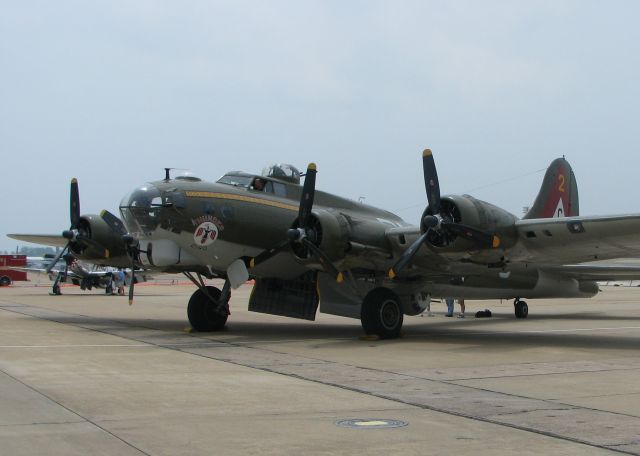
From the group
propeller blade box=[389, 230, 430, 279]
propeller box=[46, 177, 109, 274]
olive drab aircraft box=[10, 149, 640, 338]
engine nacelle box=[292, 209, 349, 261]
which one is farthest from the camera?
propeller box=[46, 177, 109, 274]

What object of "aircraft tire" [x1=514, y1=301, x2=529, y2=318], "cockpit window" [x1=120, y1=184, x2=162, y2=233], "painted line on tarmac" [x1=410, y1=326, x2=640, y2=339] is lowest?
"painted line on tarmac" [x1=410, y1=326, x2=640, y2=339]

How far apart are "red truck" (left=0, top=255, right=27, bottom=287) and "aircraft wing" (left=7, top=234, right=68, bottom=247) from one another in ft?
118

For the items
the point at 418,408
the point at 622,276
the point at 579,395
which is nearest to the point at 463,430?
the point at 418,408

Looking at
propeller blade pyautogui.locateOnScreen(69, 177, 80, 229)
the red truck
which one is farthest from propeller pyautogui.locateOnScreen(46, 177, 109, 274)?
the red truck

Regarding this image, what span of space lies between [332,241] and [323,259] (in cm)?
43

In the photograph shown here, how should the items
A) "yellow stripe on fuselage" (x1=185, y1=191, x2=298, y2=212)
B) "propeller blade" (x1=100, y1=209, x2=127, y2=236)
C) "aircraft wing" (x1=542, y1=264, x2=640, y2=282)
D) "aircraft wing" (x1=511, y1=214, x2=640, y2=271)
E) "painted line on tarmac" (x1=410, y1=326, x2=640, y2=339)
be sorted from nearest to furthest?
"aircraft wing" (x1=511, y1=214, x2=640, y2=271), "yellow stripe on fuselage" (x1=185, y1=191, x2=298, y2=212), "painted line on tarmac" (x1=410, y1=326, x2=640, y2=339), "propeller blade" (x1=100, y1=209, x2=127, y2=236), "aircraft wing" (x1=542, y1=264, x2=640, y2=282)

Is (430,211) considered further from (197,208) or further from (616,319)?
(616,319)

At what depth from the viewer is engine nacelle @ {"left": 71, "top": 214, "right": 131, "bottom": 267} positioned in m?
21.1

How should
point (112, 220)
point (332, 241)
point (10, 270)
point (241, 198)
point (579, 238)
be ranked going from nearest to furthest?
point (579, 238) → point (332, 241) → point (241, 198) → point (112, 220) → point (10, 270)

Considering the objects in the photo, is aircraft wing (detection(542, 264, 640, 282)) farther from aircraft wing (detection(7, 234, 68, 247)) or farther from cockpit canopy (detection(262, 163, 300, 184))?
aircraft wing (detection(7, 234, 68, 247))

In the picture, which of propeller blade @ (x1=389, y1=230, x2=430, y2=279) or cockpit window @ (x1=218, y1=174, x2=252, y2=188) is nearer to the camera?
propeller blade @ (x1=389, y1=230, x2=430, y2=279)

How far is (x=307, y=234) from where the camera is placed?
A: 51.5 ft

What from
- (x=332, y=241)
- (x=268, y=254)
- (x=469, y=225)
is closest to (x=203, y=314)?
(x=268, y=254)

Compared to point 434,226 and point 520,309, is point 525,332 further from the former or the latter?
point 520,309
